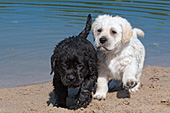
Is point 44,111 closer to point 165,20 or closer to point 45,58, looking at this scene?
point 45,58

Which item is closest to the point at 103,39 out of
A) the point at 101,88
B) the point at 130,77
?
the point at 130,77

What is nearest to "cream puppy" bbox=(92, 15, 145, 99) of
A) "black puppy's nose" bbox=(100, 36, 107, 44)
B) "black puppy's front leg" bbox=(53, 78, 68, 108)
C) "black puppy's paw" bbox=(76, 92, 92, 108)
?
"black puppy's nose" bbox=(100, 36, 107, 44)

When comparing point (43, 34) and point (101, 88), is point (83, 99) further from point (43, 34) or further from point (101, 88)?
point (43, 34)

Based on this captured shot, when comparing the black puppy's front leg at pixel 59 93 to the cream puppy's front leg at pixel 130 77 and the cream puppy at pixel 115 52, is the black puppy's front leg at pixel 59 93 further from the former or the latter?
the cream puppy's front leg at pixel 130 77

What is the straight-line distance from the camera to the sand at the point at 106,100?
17.3 feet

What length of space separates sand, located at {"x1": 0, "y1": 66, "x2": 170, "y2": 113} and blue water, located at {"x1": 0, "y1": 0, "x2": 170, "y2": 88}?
2.74ft

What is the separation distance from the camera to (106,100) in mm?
5746

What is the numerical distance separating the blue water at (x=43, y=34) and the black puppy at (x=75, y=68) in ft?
6.87

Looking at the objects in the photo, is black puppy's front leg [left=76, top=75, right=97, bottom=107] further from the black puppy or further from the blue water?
the blue water

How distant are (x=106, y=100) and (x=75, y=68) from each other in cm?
109

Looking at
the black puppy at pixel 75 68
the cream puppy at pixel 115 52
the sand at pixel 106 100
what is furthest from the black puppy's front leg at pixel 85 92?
the cream puppy at pixel 115 52

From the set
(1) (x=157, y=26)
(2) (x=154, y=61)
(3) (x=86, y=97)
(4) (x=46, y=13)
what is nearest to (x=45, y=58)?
(2) (x=154, y=61)

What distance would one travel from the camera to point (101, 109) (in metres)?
5.34

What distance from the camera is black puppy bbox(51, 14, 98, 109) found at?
4.98 meters
